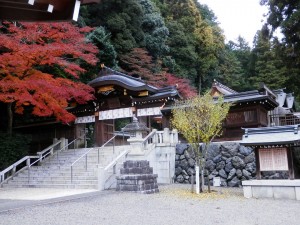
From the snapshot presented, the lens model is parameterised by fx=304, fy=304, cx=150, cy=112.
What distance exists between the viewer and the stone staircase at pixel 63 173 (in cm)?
1365

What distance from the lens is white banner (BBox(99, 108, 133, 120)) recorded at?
Answer: 1947 centimetres

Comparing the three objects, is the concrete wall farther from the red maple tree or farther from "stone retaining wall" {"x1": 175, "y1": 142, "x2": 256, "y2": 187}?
the red maple tree

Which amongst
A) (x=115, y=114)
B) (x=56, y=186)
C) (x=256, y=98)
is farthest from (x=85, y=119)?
(x=256, y=98)

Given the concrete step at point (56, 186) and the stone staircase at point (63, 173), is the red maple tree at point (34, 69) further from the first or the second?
the concrete step at point (56, 186)

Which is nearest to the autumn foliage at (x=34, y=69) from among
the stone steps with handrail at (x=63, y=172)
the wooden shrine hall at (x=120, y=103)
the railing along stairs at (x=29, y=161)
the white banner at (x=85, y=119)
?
the railing along stairs at (x=29, y=161)

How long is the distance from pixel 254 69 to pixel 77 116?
A: 26.6 metres

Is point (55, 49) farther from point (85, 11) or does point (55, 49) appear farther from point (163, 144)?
point (85, 11)

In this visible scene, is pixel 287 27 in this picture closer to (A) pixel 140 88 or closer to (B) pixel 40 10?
(A) pixel 140 88

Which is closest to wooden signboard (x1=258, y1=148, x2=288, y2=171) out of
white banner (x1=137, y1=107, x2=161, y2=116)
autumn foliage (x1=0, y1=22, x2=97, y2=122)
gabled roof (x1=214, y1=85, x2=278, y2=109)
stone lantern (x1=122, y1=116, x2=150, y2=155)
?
gabled roof (x1=214, y1=85, x2=278, y2=109)

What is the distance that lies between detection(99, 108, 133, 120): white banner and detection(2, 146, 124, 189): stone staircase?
113 inches

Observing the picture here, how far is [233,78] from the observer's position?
39.7 metres

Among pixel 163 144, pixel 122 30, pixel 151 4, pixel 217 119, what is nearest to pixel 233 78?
pixel 151 4

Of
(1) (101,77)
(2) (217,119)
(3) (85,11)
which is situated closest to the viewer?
(2) (217,119)

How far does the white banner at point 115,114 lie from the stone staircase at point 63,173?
288 cm
